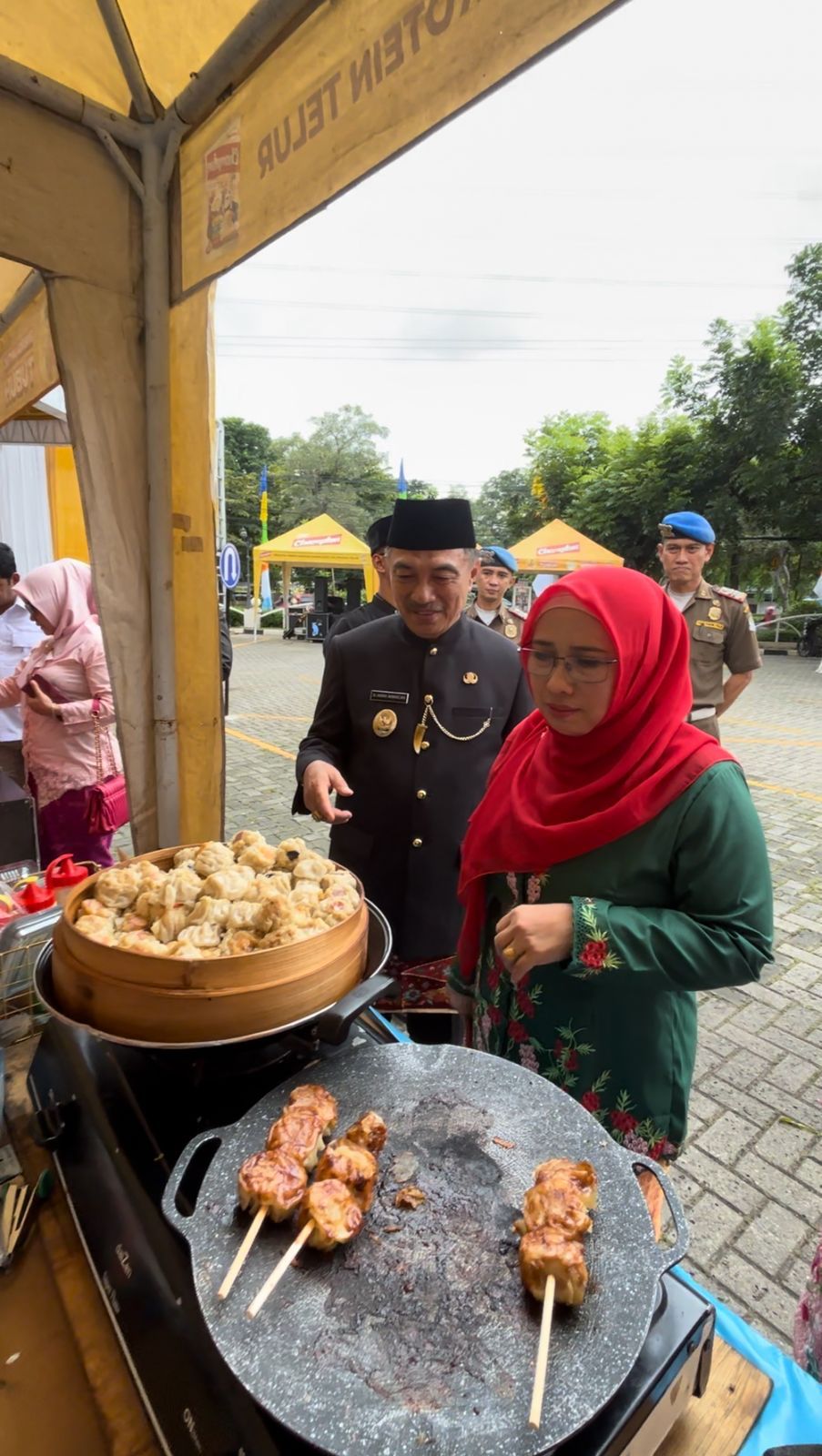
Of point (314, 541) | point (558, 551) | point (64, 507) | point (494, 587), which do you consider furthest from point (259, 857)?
point (314, 541)

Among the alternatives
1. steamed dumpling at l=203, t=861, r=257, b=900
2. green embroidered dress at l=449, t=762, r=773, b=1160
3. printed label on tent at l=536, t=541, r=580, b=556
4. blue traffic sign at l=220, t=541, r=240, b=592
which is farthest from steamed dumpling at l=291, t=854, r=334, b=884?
printed label on tent at l=536, t=541, r=580, b=556

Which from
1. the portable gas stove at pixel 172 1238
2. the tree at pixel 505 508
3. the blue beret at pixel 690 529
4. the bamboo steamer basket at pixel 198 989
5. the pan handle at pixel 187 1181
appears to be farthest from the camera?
the tree at pixel 505 508

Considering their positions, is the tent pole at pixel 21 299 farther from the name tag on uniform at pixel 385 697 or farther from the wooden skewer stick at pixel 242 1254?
the wooden skewer stick at pixel 242 1254

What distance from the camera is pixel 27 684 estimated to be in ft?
11.7

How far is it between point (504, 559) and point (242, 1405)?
6.31 m

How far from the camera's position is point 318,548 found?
21391 mm

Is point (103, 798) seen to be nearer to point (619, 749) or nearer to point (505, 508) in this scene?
point (619, 749)

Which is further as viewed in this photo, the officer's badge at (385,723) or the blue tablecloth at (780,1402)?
the officer's badge at (385,723)

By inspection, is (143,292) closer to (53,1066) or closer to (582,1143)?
(53,1066)

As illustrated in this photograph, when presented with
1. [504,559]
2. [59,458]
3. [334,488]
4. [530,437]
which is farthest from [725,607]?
[334,488]

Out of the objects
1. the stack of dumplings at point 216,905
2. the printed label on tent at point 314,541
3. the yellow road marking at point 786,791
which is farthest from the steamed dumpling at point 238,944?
the printed label on tent at point 314,541

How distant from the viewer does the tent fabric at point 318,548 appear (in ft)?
68.5

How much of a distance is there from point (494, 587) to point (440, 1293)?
6096 mm

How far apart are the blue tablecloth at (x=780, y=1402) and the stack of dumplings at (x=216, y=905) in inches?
31.3
